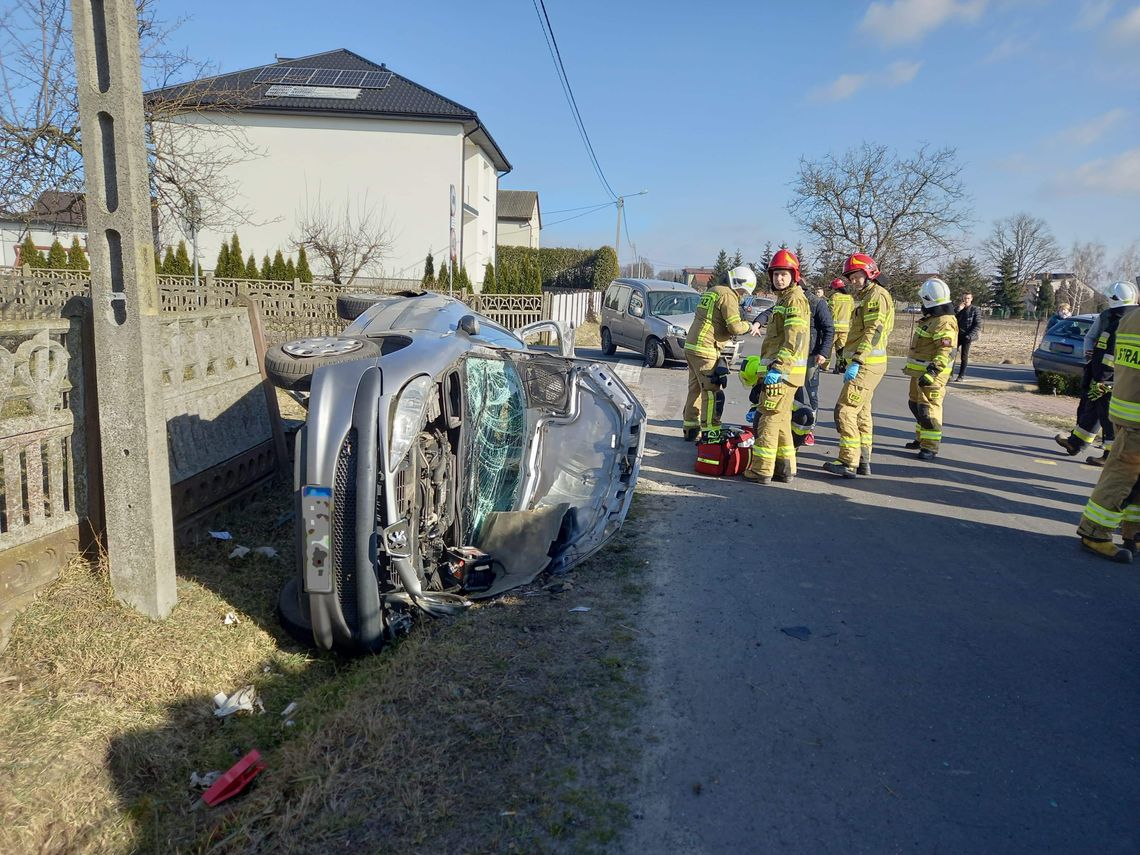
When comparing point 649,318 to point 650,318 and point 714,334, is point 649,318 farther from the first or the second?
point 714,334

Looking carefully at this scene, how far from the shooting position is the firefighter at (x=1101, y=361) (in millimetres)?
7996

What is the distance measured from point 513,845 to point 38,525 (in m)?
2.86

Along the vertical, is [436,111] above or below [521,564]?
above

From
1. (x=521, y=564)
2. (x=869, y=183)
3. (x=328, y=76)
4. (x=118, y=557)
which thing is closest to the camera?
(x=118, y=557)

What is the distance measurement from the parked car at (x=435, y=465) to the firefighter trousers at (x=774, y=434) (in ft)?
5.45

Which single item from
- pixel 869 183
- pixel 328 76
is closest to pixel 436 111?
pixel 328 76

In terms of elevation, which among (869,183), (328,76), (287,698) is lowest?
(287,698)

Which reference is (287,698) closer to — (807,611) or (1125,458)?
(807,611)

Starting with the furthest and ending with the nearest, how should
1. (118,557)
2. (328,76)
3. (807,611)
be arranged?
(328,76), (807,611), (118,557)

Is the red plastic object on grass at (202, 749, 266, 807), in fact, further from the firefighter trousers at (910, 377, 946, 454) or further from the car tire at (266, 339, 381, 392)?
the firefighter trousers at (910, 377, 946, 454)

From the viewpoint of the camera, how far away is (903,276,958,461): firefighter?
8195mm

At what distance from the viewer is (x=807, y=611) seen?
4.28 meters

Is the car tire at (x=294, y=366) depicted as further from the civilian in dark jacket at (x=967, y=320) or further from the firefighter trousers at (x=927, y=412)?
the civilian in dark jacket at (x=967, y=320)

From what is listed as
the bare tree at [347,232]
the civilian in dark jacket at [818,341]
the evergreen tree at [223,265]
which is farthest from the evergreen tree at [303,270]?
the civilian in dark jacket at [818,341]
